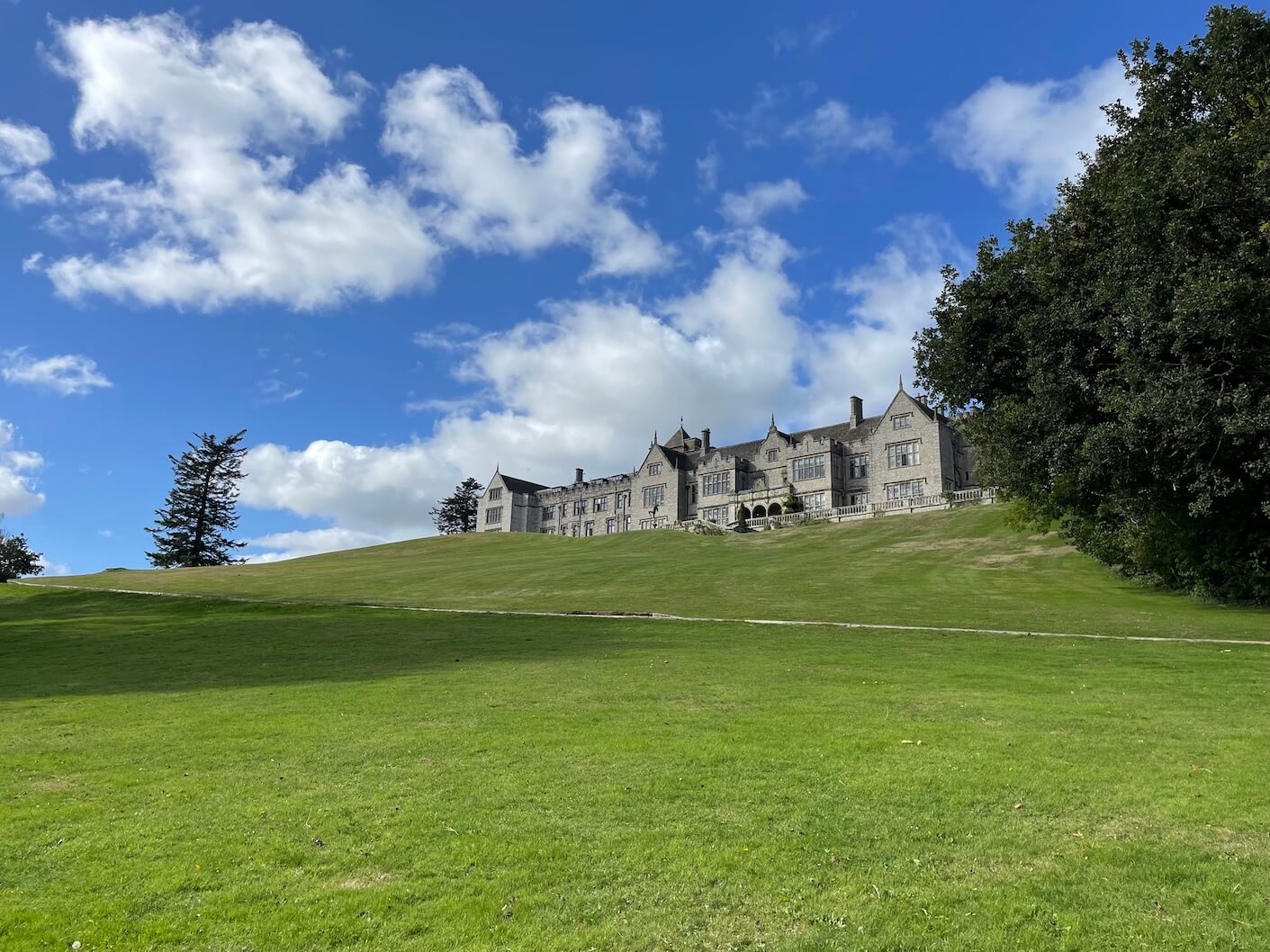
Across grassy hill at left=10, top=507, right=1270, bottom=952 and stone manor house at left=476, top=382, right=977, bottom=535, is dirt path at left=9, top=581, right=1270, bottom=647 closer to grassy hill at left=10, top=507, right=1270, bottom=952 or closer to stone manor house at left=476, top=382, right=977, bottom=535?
grassy hill at left=10, top=507, right=1270, bottom=952

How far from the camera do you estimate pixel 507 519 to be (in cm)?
11788

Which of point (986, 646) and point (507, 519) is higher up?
point (507, 519)

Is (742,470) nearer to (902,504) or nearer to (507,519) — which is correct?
(902,504)

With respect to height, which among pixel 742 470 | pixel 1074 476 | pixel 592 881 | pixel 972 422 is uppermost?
pixel 742 470

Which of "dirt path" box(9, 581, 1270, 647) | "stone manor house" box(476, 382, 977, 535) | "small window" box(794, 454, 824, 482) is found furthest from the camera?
"small window" box(794, 454, 824, 482)

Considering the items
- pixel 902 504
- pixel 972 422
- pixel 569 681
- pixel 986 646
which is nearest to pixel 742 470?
pixel 902 504

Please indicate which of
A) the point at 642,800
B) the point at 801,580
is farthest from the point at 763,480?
the point at 642,800

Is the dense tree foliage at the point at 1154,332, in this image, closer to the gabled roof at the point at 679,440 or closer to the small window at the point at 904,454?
the small window at the point at 904,454

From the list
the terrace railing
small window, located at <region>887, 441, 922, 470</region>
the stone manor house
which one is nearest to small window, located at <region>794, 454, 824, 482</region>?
the stone manor house

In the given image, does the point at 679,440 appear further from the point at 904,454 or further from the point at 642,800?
the point at 642,800

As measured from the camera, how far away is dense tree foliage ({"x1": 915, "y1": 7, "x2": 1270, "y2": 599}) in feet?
71.5

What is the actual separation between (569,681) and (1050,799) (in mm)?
8981

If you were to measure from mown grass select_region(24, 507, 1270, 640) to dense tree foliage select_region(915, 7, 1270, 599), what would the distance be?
12.9 ft

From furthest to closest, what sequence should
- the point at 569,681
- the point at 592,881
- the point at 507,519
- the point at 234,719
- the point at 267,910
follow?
the point at 507,519
the point at 569,681
the point at 234,719
the point at 592,881
the point at 267,910
